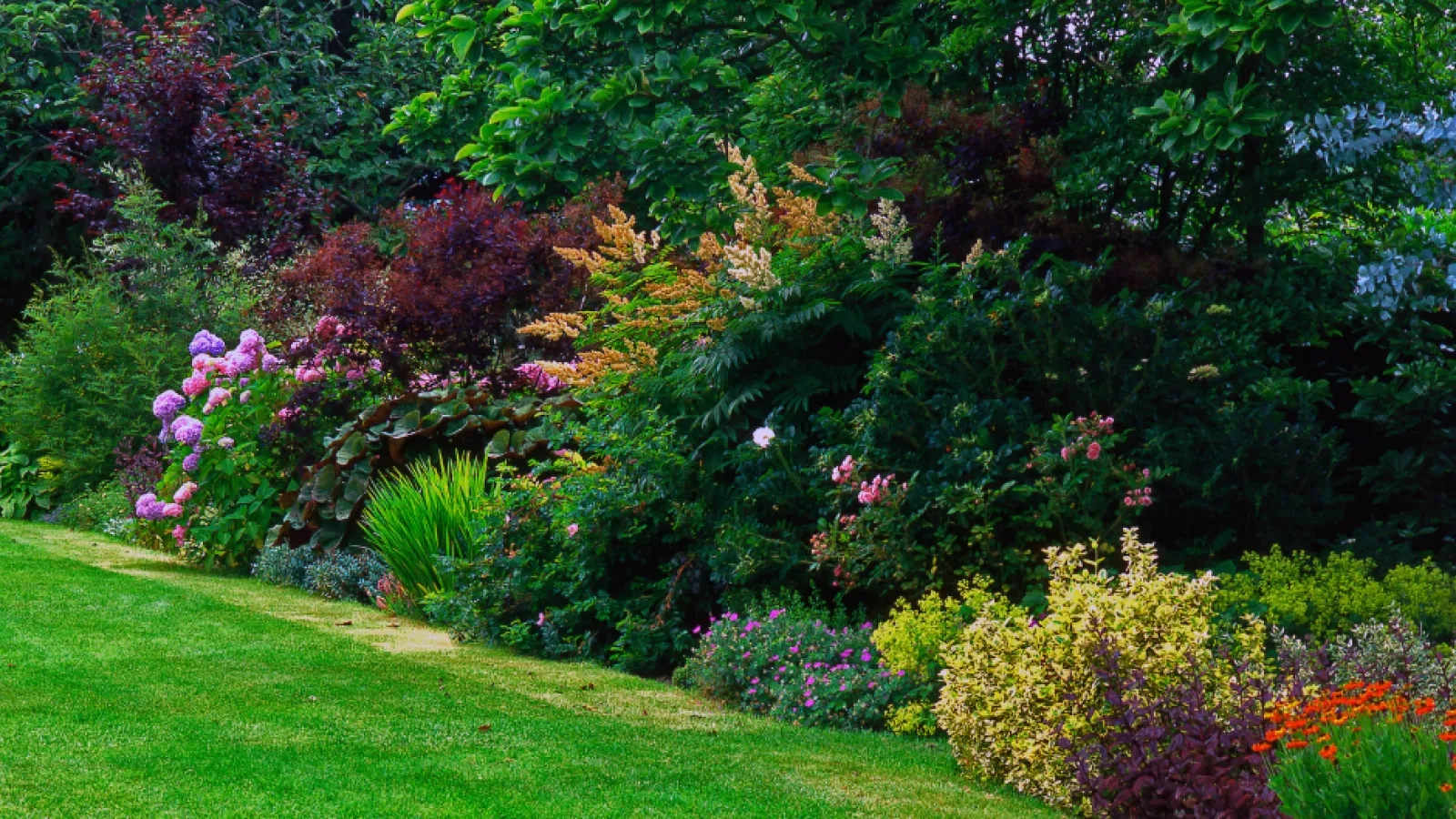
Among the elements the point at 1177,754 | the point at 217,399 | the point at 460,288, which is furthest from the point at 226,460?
the point at 1177,754

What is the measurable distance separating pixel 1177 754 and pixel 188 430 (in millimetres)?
8159

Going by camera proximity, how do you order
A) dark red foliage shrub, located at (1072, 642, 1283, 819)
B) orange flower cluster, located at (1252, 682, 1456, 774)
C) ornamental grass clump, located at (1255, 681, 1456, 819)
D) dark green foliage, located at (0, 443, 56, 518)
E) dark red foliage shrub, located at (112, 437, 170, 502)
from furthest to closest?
dark green foliage, located at (0, 443, 56, 518)
dark red foliage shrub, located at (112, 437, 170, 502)
dark red foliage shrub, located at (1072, 642, 1283, 819)
orange flower cluster, located at (1252, 682, 1456, 774)
ornamental grass clump, located at (1255, 681, 1456, 819)

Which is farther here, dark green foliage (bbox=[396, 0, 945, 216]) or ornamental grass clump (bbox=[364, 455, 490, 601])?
ornamental grass clump (bbox=[364, 455, 490, 601])

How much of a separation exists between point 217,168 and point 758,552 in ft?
35.2

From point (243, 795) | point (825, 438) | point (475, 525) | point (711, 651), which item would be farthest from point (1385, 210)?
point (243, 795)

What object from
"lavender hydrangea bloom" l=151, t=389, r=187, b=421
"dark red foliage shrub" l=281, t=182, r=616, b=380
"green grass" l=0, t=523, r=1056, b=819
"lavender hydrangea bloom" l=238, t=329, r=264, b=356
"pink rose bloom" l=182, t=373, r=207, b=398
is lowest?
"green grass" l=0, t=523, r=1056, b=819

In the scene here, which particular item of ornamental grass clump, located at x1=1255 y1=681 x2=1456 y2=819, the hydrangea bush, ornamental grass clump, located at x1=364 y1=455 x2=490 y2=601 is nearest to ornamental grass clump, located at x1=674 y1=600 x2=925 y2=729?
ornamental grass clump, located at x1=1255 y1=681 x2=1456 y2=819

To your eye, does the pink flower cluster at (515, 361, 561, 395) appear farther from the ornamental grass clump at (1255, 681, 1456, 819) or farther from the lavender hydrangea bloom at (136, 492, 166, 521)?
the ornamental grass clump at (1255, 681, 1456, 819)

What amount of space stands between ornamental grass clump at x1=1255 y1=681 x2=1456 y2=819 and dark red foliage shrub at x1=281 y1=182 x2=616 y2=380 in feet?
24.1

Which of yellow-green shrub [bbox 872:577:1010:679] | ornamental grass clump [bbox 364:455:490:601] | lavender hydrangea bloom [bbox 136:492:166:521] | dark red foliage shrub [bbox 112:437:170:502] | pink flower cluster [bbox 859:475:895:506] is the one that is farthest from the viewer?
dark red foliage shrub [bbox 112:437:170:502]

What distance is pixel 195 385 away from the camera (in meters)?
10.3

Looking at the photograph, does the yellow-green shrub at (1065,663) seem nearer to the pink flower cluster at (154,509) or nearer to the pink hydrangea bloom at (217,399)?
the pink hydrangea bloom at (217,399)

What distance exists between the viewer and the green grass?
417cm

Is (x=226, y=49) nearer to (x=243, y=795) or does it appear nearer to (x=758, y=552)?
(x=758, y=552)
